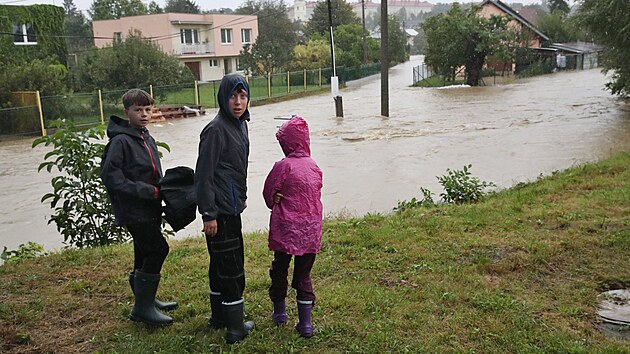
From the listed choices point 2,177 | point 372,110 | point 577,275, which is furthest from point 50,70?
point 577,275

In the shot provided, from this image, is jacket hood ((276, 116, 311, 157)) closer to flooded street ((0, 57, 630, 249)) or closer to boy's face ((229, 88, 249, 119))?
boy's face ((229, 88, 249, 119))

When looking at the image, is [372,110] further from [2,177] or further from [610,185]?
[610,185]

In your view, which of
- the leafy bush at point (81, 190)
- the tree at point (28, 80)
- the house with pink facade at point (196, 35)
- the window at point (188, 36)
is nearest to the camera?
the leafy bush at point (81, 190)

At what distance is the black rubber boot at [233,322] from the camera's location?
11.7ft

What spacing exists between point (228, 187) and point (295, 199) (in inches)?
16.3

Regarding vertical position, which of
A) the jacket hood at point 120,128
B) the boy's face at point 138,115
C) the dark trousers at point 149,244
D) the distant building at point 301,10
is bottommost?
the dark trousers at point 149,244

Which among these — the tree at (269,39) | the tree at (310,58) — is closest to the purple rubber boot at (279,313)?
the tree at (310,58)

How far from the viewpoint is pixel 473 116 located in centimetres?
2284

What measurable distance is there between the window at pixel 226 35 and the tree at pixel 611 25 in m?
37.5

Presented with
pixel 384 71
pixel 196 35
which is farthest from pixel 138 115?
pixel 196 35

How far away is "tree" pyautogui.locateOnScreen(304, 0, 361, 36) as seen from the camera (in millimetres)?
61906

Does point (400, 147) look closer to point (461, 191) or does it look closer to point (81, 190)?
point (461, 191)

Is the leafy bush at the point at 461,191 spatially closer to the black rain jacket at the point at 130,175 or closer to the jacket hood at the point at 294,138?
the jacket hood at the point at 294,138

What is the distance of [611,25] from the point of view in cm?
1788
